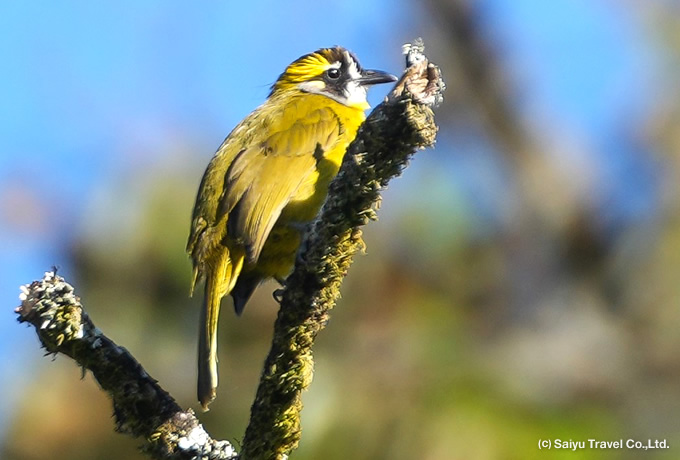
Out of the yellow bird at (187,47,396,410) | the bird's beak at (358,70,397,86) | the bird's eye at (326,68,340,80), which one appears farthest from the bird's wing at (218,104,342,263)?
the bird's eye at (326,68,340,80)

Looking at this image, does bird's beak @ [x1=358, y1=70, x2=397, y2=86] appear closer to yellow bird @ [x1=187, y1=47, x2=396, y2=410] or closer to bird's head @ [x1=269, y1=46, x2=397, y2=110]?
bird's head @ [x1=269, y1=46, x2=397, y2=110]

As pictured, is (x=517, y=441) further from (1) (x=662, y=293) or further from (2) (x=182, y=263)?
(1) (x=662, y=293)

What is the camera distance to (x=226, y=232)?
423cm

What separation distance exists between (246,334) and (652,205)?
10.6ft

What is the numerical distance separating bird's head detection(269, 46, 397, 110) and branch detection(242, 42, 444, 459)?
266cm

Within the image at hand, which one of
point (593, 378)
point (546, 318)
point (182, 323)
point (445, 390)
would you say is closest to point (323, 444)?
point (445, 390)

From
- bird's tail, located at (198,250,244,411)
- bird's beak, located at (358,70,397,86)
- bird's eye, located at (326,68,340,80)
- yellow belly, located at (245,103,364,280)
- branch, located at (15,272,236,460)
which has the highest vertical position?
bird's eye, located at (326,68,340,80)

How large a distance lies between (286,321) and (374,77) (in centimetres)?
312

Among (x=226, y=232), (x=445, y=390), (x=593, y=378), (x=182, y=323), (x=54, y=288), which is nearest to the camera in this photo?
(x=54, y=288)

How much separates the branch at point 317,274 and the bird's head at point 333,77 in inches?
105

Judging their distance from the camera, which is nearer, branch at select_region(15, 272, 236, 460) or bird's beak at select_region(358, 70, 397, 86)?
branch at select_region(15, 272, 236, 460)

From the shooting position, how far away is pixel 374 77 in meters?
5.81

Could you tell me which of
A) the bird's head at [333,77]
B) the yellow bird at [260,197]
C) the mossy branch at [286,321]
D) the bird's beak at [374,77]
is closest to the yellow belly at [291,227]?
the yellow bird at [260,197]

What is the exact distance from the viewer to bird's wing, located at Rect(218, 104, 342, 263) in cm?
419
